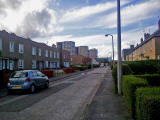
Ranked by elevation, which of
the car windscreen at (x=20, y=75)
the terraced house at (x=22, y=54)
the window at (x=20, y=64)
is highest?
the terraced house at (x=22, y=54)

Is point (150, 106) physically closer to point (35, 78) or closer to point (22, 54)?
point (35, 78)

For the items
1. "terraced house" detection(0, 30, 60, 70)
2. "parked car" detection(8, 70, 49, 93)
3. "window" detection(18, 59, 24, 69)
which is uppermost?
"terraced house" detection(0, 30, 60, 70)

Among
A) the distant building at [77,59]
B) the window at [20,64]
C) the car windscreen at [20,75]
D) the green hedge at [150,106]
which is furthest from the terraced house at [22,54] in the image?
the distant building at [77,59]

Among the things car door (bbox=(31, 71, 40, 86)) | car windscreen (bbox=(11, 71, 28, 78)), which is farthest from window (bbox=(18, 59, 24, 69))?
car windscreen (bbox=(11, 71, 28, 78))

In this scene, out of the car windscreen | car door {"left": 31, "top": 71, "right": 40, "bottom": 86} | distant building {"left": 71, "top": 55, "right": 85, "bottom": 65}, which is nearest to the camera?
the car windscreen

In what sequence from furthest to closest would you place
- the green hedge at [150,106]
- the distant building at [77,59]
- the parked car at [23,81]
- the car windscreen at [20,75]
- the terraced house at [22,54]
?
the distant building at [77,59] → the terraced house at [22,54] → the car windscreen at [20,75] → the parked car at [23,81] → the green hedge at [150,106]

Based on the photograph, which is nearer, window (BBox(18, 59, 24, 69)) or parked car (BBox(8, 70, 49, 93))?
parked car (BBox(8, 70, 49, 93))

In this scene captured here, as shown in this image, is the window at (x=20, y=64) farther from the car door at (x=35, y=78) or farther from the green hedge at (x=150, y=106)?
the green hedge at (x=150, y=106)

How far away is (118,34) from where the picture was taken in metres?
9.21

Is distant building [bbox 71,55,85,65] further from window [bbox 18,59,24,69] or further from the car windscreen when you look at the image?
the car windscreen

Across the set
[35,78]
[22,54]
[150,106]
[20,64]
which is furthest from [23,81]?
[22,54]

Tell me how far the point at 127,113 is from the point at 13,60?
943 inches

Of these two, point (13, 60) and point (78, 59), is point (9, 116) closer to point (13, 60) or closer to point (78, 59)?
point (13, 60)

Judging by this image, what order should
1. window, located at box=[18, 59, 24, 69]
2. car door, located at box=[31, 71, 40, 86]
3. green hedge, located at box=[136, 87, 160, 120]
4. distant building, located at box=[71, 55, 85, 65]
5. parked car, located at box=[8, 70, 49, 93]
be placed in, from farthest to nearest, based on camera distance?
distant building, located at box=[71, 55, 85, 65] → window, located at box=[18, 59, 24, 69] → car door, located at box=[31, 71, 40, 86] → parked car, located at box=[8, 70, 49, 93] → green hedge, located at box=[136, 87, 160, 120]
